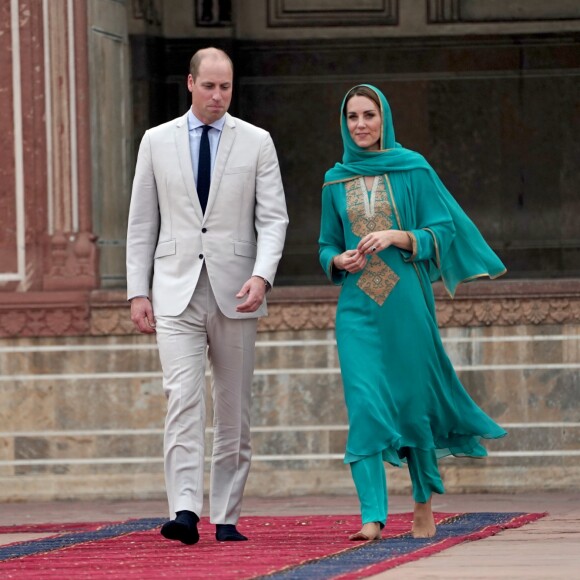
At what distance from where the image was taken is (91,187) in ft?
33.3

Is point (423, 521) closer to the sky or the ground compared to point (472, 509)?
closer to the sky

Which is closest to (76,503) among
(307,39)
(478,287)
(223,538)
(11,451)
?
(11,451)

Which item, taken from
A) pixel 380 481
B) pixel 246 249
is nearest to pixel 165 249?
pixel 246 249

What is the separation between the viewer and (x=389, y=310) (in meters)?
6.99

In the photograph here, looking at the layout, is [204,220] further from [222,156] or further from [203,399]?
[203,399]

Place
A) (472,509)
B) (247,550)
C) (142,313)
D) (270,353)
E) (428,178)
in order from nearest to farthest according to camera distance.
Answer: (247,550), (142,313), (428,178), (472,509), (270,353)

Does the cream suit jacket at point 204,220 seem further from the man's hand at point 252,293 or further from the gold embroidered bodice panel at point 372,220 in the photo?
the gold embroidered bodice panel at point 372,220

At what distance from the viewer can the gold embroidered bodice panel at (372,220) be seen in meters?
7.00

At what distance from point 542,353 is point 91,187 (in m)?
2.57

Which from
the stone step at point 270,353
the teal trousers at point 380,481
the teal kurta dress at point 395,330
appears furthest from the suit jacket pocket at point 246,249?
the stone step at point 270,353

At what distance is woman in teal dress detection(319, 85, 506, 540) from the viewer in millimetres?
6883

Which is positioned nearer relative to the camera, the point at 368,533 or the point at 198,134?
the point at 368,533

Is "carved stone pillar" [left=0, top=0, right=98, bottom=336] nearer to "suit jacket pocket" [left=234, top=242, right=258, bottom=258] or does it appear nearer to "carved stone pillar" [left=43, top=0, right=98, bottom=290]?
"carved stone pillar" [left=43, top=0, right=98, bottom=290]

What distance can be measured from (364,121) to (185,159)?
26.8 inches
